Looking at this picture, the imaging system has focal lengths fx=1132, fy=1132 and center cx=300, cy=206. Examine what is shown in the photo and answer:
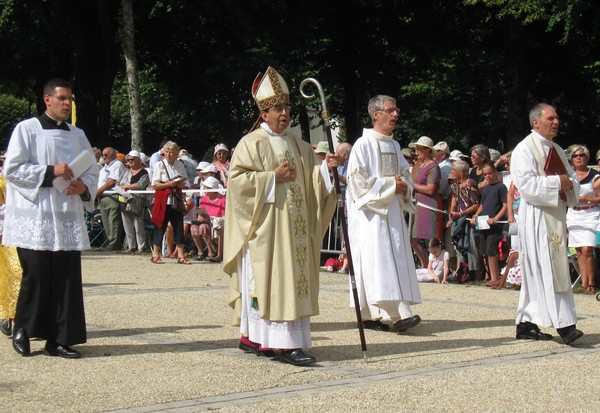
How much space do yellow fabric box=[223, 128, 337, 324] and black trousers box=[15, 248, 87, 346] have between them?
46.5 inches

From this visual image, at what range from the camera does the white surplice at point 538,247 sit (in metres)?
9.57

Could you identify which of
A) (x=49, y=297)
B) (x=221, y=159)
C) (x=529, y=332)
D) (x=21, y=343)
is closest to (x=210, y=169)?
(x=221, y=159)

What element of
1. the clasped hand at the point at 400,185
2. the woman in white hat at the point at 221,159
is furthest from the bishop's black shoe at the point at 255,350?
the woman in white hat at the point at 221,159

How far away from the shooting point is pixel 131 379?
24.8ft

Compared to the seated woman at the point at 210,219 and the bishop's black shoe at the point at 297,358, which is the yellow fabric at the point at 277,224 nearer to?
the bishop's black shoe at the point at 297,358

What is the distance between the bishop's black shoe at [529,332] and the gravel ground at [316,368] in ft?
0.38

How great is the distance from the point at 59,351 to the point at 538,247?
13.5 ft

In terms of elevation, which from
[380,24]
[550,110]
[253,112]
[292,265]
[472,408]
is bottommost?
[472,408]

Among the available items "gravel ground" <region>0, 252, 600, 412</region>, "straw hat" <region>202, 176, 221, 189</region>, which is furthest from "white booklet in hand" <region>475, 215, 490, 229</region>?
"straw hat" <region>202, 176, 221, 189</region>

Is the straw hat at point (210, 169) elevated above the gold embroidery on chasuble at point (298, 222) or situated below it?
above

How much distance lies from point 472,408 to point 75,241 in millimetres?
3491

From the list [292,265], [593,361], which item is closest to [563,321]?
[593,361]

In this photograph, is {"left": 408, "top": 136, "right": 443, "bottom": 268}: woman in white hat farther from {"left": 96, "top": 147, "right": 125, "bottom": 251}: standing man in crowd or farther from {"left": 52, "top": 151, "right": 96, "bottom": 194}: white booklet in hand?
{"left": 52, "top": 151, "right": 96, "bottom": 194}: white booklet in hand

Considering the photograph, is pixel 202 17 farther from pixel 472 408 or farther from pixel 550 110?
pixel 472 408
